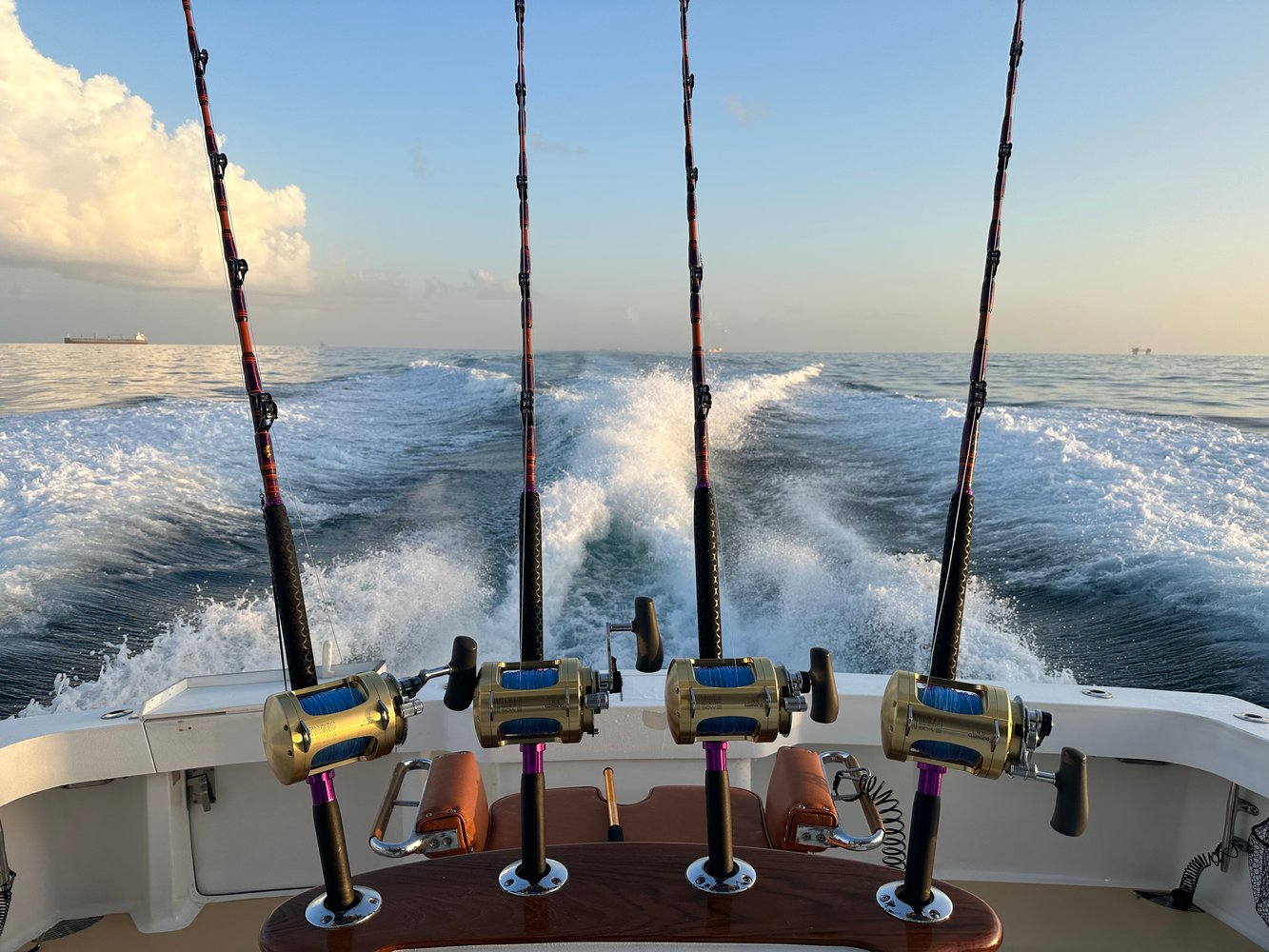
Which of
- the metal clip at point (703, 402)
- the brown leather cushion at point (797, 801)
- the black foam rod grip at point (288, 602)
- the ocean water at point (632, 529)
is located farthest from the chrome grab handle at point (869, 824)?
the ocean water at point (632, 529)

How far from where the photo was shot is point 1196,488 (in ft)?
22.3

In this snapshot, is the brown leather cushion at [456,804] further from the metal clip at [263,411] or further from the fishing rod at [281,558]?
the metal clip at [263,411]

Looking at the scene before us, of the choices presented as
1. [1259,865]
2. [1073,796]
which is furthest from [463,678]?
[1259,865]

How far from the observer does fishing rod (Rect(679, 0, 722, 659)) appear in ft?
4.50

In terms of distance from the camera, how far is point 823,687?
1000 mm

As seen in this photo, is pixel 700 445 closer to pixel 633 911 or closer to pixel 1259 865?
pixel 633 911

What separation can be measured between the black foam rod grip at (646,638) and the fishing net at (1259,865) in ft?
4.87

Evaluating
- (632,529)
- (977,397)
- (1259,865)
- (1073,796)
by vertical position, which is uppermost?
(977,397)

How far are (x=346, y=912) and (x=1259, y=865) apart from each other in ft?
6.00

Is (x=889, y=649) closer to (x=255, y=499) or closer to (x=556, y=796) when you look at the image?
(x=556, y=796)

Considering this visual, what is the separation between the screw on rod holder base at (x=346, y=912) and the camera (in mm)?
1028

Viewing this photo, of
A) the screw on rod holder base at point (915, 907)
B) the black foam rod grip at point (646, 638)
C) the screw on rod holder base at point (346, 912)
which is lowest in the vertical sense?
the screw on rod holder base at point (346, 912)

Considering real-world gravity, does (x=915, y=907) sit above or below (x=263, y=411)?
below

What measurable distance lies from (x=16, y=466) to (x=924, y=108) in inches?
295
